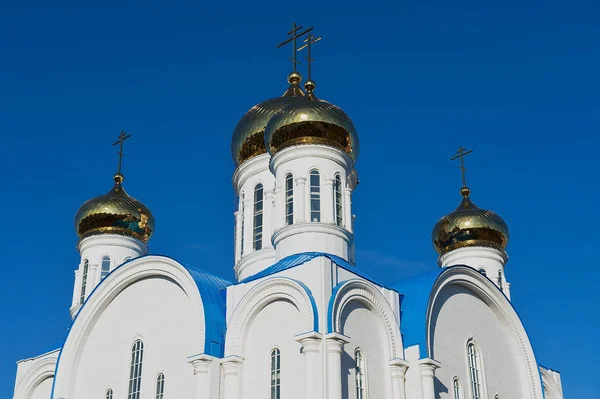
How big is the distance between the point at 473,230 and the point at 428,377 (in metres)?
6.90

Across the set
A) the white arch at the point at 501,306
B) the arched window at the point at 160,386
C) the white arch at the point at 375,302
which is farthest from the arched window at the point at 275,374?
the white arch at the point at 501,306

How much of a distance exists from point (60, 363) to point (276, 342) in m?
4.21

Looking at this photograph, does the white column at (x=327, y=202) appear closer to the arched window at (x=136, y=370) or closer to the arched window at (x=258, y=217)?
the arched window at (x=258, y=217)

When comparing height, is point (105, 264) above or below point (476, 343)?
above

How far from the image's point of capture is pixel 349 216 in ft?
47.9

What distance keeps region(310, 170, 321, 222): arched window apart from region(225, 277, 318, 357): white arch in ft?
6.38

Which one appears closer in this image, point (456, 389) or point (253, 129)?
point (456, 389)

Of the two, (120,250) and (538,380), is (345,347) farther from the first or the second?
(120,250)

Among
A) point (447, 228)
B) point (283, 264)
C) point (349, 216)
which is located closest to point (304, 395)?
point (283, 264)

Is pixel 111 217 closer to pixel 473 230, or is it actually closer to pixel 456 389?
pixel 473 230

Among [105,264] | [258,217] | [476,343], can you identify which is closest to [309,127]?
[258,217]

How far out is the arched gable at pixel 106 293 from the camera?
1342 centimetres

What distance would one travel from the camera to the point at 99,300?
14.5m

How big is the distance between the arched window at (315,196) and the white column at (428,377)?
295cm
